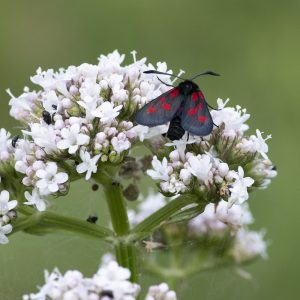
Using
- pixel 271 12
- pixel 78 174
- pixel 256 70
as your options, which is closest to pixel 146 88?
pixel 78 174

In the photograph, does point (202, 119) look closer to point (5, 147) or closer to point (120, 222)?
point (120, 222)

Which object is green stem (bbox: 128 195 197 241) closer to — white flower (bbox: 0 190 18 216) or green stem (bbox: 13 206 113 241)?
green stem (bbox: 13 206 113 241)

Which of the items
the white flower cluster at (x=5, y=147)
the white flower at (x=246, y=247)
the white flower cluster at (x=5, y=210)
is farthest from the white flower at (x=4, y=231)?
the white flower at (x=246, y=247)

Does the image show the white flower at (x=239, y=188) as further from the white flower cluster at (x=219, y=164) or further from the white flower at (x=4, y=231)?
the white flower at (x=4, y=231)

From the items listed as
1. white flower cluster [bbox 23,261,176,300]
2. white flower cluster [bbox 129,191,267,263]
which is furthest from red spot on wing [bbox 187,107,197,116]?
white flower cluster [bbox 129,191,267,263]

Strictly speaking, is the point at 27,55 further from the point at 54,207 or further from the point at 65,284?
the point at 65,284
